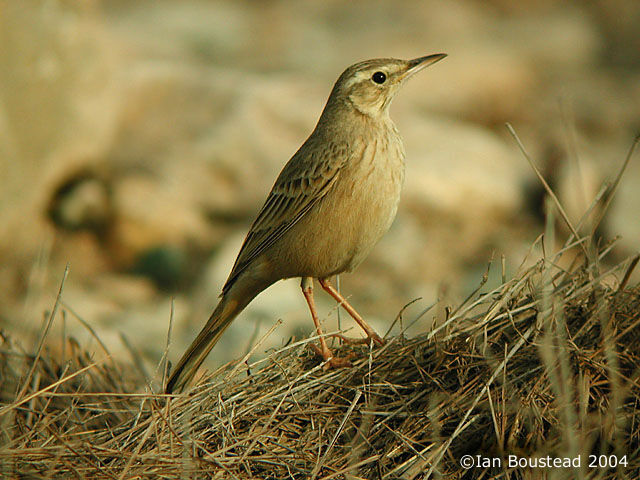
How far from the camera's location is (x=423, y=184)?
417 inches

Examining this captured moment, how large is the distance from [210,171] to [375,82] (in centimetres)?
553

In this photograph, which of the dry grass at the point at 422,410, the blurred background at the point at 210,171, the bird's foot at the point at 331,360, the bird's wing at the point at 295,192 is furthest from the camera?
the blurred background at the point at 210,171

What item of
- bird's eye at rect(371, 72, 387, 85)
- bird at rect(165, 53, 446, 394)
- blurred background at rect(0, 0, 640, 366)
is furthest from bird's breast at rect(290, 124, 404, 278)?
blurred background at rect(0, 0, 640, 366)

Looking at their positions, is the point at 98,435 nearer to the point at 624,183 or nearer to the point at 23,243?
the point at 23,243

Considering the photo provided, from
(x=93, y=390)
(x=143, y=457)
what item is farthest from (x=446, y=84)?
(x=143, y=457)

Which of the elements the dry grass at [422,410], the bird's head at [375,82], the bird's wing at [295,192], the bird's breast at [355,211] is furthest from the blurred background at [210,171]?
the dry grass at [422,410]

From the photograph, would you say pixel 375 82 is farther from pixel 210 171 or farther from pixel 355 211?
pixel 210 171

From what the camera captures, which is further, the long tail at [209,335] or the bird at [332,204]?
the bird at [332,204]

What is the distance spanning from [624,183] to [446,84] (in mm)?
4332

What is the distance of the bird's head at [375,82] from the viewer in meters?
5.46

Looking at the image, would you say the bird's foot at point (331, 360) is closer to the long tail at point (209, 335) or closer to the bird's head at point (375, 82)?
the long tail at point (209, 335)

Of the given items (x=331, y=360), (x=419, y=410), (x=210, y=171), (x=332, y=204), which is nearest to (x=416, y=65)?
(x=332, y=204)

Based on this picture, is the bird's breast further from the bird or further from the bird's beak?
the bird's beak

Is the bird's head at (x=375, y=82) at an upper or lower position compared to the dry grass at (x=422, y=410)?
upper
